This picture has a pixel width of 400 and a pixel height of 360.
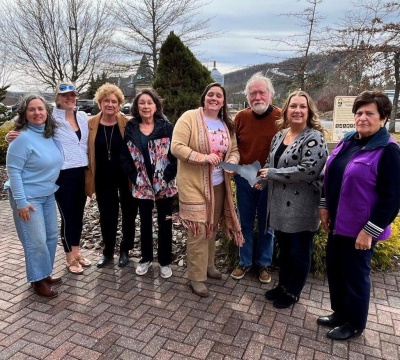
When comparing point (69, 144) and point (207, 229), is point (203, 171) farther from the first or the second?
point (69, 144)

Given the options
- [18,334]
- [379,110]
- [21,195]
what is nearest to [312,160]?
[379,110]

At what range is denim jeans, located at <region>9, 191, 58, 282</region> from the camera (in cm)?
308

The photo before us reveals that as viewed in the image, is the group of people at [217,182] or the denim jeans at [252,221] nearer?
the group of people at [217,182]

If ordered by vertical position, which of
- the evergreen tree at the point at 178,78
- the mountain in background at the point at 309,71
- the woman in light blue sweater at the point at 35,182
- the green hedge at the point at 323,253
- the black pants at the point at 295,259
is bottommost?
the green hedge at the point at 323,253

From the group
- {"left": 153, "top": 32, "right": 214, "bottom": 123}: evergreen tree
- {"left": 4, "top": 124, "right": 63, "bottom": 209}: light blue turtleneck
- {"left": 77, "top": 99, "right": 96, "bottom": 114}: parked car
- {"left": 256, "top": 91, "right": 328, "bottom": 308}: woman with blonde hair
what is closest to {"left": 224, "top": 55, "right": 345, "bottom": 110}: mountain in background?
{"left": 153, "top": 32, "right": 214, "bottom": 123}: evergreen tree

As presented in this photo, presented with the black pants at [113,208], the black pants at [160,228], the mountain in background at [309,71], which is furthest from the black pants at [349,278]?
the mountain in background at [309,71]

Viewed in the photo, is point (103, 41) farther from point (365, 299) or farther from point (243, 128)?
point (365, 299)

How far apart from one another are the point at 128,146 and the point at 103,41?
14121 millimetres

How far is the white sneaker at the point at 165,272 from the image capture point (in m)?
3.57

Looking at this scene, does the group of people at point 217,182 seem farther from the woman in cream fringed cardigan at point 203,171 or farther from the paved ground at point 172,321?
the paved ground at point 172,321

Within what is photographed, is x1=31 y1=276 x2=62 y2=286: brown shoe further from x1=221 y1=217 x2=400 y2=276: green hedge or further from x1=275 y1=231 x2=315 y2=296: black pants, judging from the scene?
x1=275 y1=231 x2=315 y2=296: black pants

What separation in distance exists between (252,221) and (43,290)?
86.6 inches

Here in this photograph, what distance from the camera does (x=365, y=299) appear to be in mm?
2500

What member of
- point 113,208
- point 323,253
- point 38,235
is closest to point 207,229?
point 113,208
